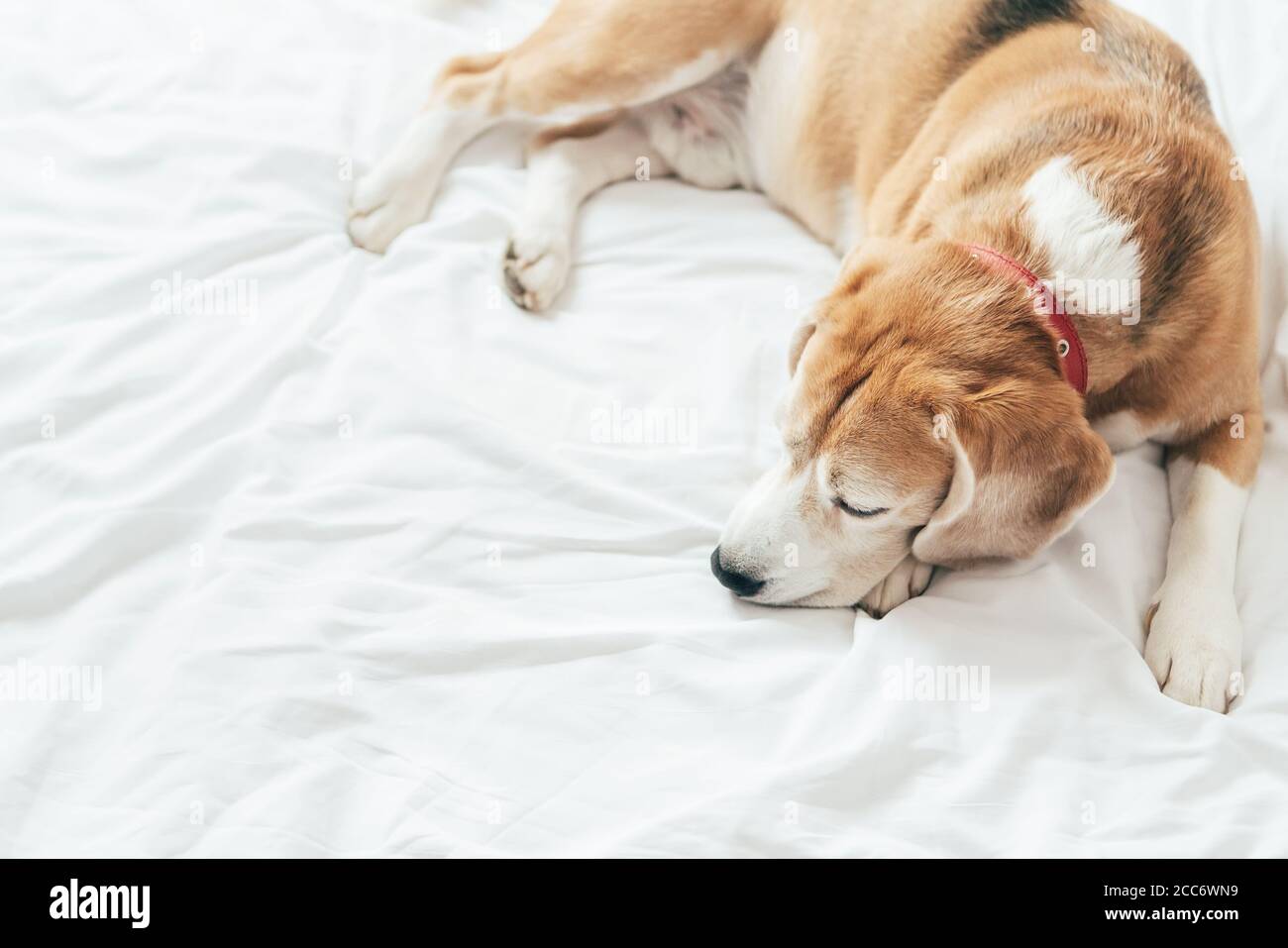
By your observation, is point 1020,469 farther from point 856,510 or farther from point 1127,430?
point 1127,430

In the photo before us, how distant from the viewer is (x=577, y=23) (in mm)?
2703

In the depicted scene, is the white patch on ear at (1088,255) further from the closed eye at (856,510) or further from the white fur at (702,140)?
the white fur at (702,140)

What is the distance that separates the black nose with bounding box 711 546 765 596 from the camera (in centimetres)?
185

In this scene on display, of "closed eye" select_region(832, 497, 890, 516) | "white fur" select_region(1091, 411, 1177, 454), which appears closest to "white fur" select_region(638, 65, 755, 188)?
"white fur" select_region(1091, 411, 1177, 454)

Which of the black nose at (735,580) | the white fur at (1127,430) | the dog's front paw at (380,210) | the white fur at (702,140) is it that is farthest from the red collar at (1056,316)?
the dog's front paw at (380,210)

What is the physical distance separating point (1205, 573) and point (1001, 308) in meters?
0.58

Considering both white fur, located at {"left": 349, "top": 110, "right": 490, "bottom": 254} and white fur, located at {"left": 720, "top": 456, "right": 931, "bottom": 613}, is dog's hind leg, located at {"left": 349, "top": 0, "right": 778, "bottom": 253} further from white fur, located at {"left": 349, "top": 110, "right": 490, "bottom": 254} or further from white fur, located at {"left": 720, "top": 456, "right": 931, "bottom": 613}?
white fur, located at {"left": 720, "top": 456, "right": 931, "bottom": 613}

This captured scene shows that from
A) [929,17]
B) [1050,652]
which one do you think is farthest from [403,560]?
[929,17]

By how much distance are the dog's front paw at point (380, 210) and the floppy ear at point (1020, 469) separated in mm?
1361

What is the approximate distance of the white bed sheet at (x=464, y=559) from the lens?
1604mm

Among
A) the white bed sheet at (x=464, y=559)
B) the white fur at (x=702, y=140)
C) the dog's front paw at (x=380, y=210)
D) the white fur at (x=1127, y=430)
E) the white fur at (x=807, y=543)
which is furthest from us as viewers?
the white fur at (x=702, y=140)

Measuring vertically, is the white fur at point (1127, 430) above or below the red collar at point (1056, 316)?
below

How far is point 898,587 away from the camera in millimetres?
1933
